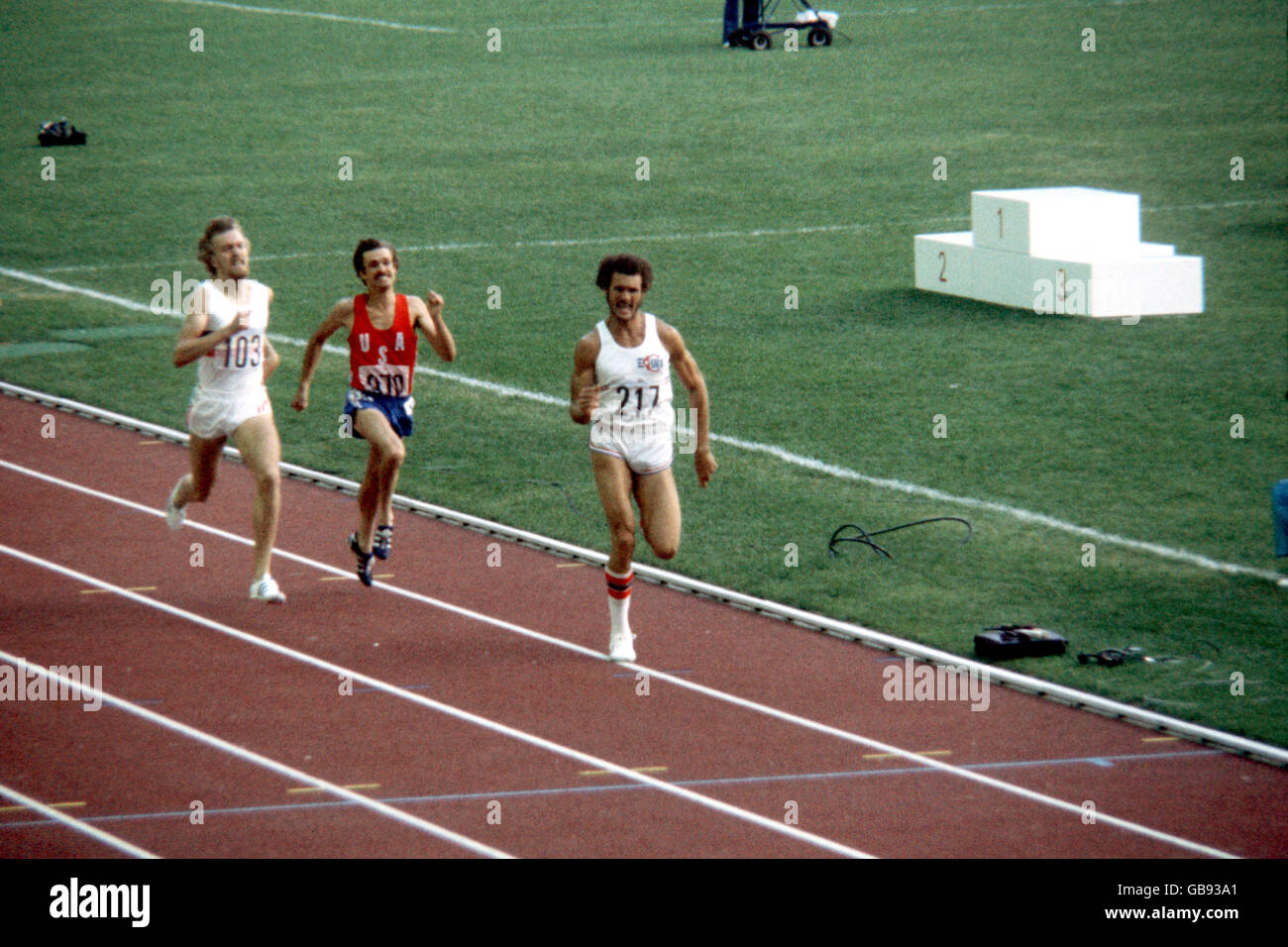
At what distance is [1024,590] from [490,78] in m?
25.0

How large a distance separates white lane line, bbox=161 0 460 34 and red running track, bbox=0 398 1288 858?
30897mm

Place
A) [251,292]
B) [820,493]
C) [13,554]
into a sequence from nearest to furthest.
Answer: [251,292], [13,554], [820,493]

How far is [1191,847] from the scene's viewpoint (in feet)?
23.0

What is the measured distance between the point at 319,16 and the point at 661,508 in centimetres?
3559

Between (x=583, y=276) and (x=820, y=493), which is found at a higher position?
(x=583, y=276)

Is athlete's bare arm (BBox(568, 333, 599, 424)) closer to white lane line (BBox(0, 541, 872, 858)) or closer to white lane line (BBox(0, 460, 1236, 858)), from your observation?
white lane line (BBox(0, 460, 1236, 858))

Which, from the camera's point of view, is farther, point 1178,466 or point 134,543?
point 1178,466

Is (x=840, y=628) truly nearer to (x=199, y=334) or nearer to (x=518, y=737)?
(x=518, y=737)

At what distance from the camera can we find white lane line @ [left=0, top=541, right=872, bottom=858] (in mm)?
7219

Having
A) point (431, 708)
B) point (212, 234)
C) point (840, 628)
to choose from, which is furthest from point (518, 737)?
point (212, 234)

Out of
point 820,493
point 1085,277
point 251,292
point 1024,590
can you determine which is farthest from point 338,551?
point 1085,277

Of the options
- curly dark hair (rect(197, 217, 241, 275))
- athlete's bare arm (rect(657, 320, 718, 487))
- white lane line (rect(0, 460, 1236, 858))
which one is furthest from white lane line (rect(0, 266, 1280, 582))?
curly dark hair (rect(197, 217, 241, 275))

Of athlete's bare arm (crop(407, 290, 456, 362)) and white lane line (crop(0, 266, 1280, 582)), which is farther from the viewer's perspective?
white lane line (crop(0, 266, 1280, 582))

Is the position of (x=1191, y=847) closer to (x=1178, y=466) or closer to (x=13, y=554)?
(x=1178, y=466)
